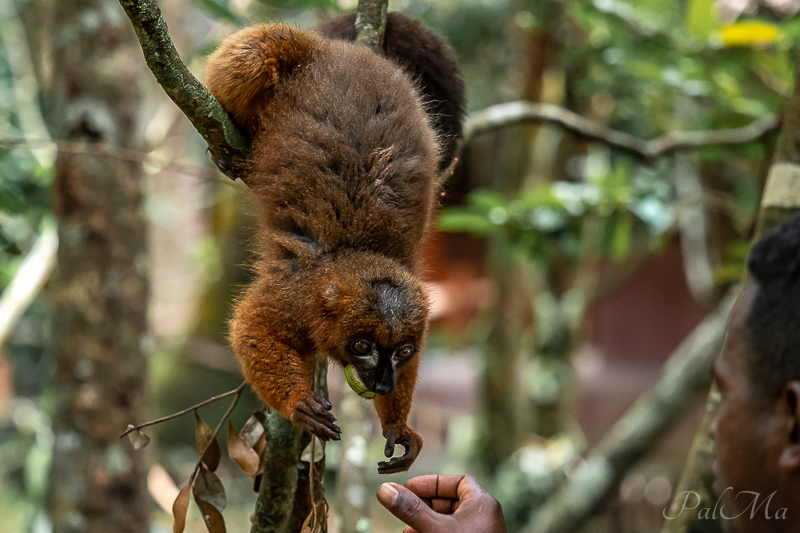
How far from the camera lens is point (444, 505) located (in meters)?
2.15

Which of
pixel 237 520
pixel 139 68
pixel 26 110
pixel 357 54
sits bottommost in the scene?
pixel 237 520

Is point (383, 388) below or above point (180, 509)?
above

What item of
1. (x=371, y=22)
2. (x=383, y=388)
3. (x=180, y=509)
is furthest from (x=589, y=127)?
(x=180, y=509)

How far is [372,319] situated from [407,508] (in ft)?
2.04

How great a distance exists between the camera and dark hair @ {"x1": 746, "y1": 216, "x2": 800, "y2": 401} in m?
1.70

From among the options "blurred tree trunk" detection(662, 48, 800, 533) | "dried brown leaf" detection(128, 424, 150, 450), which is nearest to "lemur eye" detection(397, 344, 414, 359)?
"dried brown leaf" detection(128, 424, 150, 450)

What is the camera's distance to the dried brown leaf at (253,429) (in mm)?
2420

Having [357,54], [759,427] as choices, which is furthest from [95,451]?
[759,427]

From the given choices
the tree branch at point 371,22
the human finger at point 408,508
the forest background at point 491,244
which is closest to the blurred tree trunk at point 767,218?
the forest background at point 491,244

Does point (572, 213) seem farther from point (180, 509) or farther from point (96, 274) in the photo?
point (180, 509)

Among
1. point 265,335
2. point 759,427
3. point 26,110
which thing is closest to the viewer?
point 759,427

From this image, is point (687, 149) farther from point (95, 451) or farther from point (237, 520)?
point (237, 520)

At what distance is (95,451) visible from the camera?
4.06 meters

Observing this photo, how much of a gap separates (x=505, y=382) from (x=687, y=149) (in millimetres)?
3372
